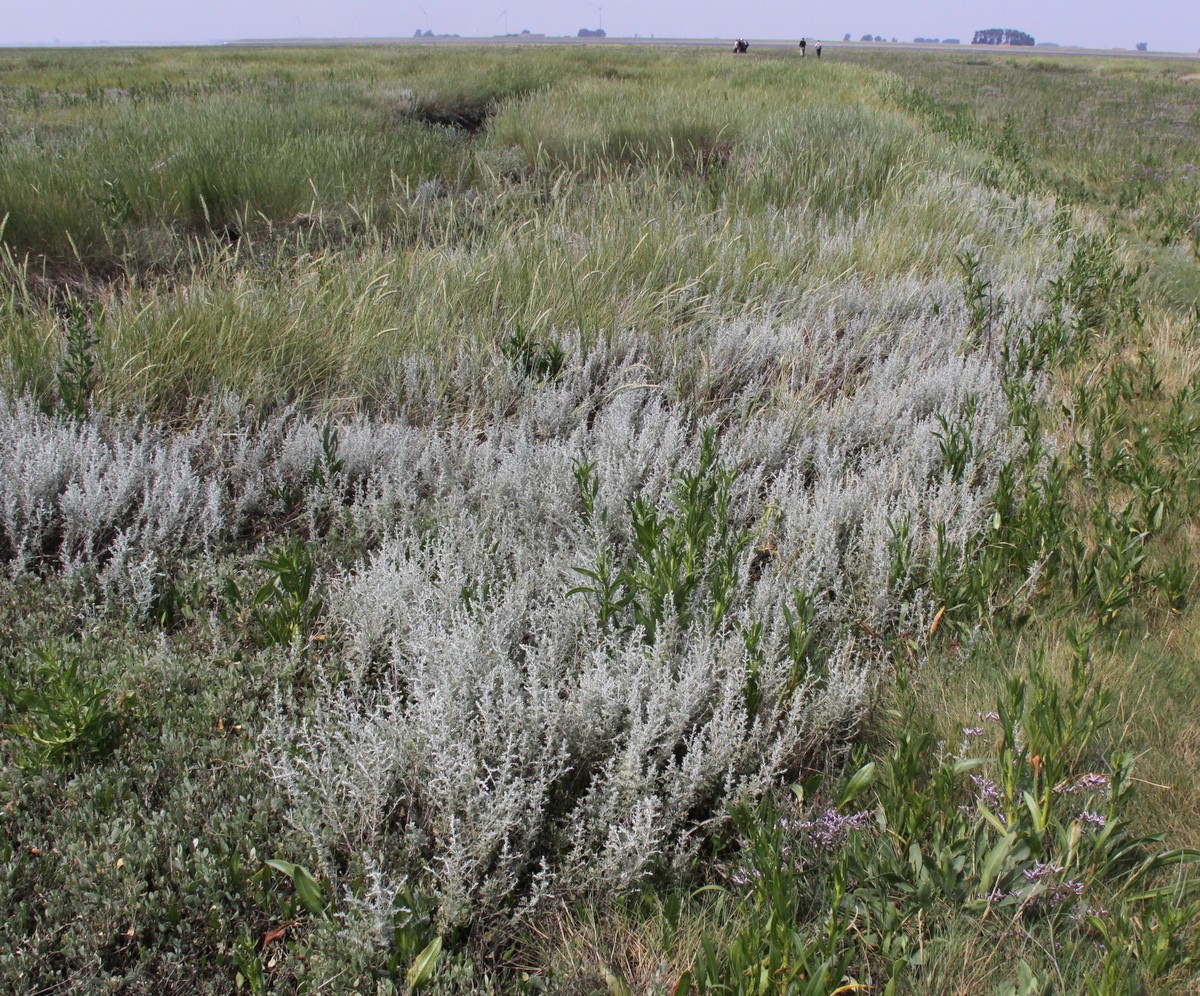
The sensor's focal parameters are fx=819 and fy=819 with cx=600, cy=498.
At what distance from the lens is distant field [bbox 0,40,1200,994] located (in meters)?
1.51

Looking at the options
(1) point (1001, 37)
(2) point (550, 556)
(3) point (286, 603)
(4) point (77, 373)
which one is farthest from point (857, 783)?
(1) point (1001, 37)

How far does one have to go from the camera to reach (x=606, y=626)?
218cm

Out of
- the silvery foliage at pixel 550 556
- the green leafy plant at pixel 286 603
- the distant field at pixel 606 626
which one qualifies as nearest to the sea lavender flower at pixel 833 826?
the distant field at pixel 606 626

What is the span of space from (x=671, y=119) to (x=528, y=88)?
6.80 metres

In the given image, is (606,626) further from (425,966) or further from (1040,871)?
(1040,871)

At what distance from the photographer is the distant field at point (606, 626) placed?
151cm

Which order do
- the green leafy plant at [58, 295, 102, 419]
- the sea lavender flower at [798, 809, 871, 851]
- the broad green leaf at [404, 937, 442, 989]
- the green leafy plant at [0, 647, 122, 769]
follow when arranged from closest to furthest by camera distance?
the broad green leaf at [404, 937, 442, 989] < the sea lavender flower at [798, 809, 871, 851] < the green leafy plant at [0, 647, 122, 769] < the green leafy plant at [58, 295, 102, 419]

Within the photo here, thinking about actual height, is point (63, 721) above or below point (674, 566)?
below

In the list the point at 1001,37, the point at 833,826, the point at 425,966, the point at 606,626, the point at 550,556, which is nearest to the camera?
the point at 425,966

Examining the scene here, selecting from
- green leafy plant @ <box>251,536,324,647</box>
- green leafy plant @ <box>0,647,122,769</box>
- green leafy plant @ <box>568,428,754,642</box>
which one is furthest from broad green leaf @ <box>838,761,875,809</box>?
green leafy plant @ <box>0,647,122,769</box>

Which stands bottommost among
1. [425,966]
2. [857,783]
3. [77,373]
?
[425,966]

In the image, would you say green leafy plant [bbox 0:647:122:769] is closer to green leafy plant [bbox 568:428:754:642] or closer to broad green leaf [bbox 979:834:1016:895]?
green leafy plant [bbox 568:428:754:642]

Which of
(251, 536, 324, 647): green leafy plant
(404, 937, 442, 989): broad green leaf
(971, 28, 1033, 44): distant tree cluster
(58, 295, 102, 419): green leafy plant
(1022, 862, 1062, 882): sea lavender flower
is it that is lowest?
(404, 937, 442, 989): broad green leaf

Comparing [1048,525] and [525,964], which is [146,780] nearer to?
[525,964]
